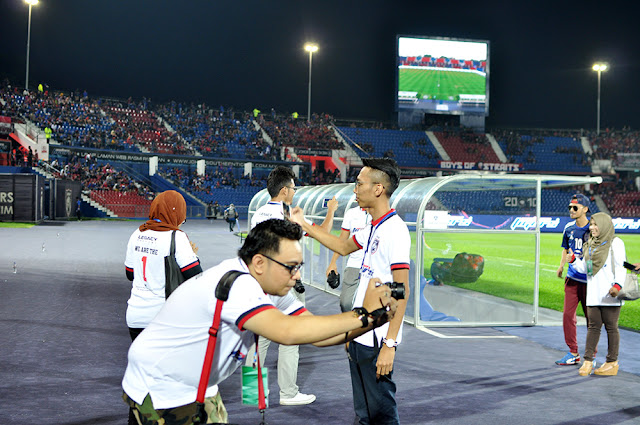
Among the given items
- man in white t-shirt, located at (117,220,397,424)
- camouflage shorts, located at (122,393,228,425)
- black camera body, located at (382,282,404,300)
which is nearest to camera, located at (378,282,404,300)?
black camera body, located at (382,282,404,300)

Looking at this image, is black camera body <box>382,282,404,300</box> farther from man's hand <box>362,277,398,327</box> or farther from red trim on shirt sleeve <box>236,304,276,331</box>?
red trim on shirt sleeve <box>236,304,276,331</box>

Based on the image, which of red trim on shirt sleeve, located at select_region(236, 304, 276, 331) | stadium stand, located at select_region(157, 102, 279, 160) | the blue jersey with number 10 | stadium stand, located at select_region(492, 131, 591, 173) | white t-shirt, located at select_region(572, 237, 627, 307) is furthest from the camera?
stadium stand, located at select_region(492, 131, 591, 173)

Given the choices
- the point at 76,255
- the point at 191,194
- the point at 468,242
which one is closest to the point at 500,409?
the point at 76,255

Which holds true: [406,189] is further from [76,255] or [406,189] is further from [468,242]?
[468,242]

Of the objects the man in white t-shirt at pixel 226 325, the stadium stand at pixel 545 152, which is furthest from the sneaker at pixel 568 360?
the stadium stand at pixel 545 152

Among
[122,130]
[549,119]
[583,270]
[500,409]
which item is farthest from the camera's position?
[549,119]

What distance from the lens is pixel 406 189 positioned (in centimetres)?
1172

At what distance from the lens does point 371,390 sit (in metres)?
4.25

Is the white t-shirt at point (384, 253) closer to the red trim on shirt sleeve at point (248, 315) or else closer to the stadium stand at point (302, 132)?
the red trim on shirt sleeve at point (248, 315)

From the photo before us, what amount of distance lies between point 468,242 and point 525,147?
38.9 metres

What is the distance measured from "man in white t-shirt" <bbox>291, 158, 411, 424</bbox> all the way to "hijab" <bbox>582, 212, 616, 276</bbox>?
4362mm

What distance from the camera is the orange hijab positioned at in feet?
16.3

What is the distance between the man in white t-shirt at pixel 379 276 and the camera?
4195mm

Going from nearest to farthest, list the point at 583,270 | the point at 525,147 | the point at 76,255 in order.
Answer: the point at 583,270
the point at 76,255
the point at 525,147
